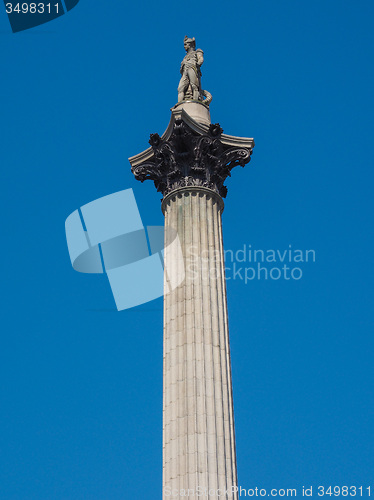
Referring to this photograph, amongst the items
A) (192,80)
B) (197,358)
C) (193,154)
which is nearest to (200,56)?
(192,80)

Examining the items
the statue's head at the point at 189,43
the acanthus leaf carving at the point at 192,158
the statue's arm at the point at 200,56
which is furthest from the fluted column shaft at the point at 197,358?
the statue's head at the point at 189,43

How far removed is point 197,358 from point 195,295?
7.80 feet

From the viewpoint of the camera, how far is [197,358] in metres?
23.9

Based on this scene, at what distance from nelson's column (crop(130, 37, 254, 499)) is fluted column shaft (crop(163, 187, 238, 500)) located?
0.03m

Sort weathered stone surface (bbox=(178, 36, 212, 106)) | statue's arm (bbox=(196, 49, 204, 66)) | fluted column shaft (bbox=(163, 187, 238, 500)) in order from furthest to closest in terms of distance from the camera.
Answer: statue's arm (bbox=(196, 49, 204, 66)) → weathered stone surface (bbox=(178, 36, 212, 106)) → fluted column shaft (bbox=(163, 187, 238, 500))

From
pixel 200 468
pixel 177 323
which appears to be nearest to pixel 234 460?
pixel 200 468

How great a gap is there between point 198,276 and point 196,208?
10.3ft

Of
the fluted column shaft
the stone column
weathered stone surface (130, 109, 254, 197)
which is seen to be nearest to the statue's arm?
the stone column

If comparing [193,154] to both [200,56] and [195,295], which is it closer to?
[195,295]

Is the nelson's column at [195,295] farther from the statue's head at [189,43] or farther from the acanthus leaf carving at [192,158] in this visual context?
the statue's head at [189,43]

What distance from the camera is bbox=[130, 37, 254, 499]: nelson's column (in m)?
22.2

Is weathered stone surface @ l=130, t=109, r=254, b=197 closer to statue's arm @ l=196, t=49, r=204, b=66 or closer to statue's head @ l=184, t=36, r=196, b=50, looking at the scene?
statue's arm @ l=196, t=49, r=204, b=66

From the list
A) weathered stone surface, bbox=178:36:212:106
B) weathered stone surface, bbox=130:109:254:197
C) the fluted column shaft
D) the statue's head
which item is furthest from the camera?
the statue's head

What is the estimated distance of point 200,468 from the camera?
21.8 metres
